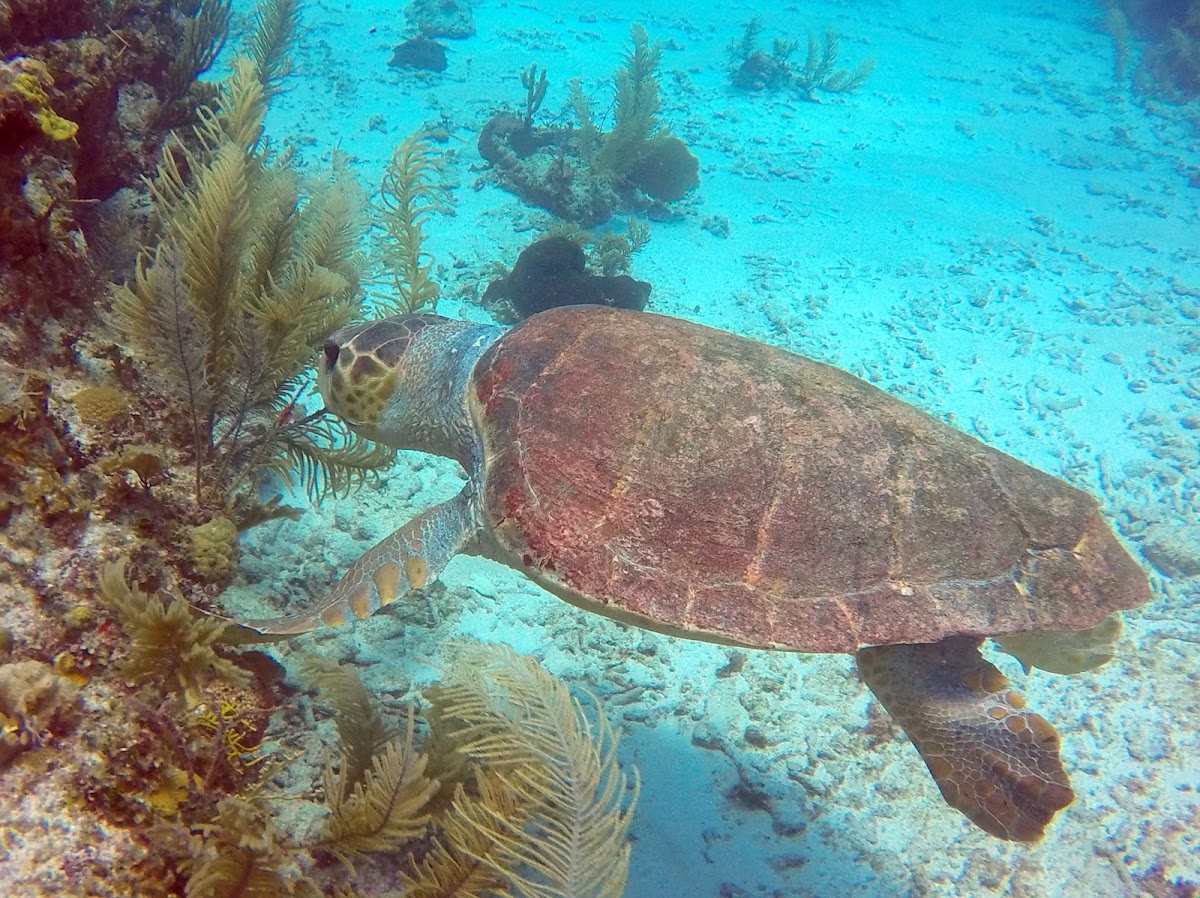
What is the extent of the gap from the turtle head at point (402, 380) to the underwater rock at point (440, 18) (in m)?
15.9

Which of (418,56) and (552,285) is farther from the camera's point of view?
(418,56)

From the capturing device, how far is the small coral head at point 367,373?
3357mm

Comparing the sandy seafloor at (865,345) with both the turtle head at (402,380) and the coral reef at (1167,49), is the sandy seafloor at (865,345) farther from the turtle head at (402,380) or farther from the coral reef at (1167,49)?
the coral reef at (1167,49)

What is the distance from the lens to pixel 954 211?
1160cm

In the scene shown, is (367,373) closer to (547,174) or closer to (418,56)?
(547,174)

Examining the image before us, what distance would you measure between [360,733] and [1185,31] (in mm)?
29675

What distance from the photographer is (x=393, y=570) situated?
2.71 metres

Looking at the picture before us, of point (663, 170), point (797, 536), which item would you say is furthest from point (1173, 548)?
point (663, 170)

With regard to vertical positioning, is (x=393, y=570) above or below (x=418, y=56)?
below

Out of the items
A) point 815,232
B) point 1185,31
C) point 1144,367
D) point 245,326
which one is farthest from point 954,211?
point 1185,31

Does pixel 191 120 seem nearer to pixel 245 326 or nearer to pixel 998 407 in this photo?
pixel 245 326

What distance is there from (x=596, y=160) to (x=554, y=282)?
15.5ft

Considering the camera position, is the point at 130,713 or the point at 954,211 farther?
the point at 954,211

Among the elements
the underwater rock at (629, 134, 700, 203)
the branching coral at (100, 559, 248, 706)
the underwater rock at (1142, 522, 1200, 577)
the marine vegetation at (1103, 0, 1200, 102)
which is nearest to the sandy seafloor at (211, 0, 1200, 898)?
the underwater rock at (1142, 522, 1200, 577)
